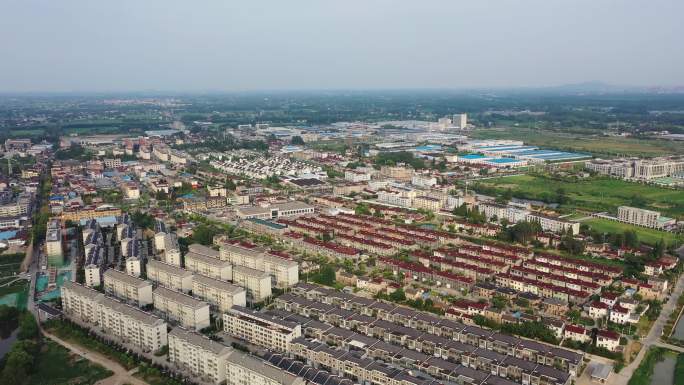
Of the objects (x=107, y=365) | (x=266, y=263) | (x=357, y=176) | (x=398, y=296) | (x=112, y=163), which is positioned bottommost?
(x=107, y=365)

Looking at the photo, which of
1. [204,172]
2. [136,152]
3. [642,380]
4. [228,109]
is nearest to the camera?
[642,380]

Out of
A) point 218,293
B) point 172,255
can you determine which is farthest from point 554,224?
point 172,255

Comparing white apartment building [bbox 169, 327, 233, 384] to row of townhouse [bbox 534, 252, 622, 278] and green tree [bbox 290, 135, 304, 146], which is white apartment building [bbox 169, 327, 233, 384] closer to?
row of townhouse [bbox 534, 252, 622, 278]

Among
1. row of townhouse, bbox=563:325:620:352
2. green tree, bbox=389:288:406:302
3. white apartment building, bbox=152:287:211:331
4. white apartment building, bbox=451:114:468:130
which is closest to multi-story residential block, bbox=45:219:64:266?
white apartment building, bbox=152:287:211:331

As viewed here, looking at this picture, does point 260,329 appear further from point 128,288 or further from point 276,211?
point 276,211

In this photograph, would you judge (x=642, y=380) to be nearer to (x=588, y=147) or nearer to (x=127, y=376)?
(x=127, y=376)

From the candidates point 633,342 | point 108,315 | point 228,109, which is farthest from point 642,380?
point 228,109

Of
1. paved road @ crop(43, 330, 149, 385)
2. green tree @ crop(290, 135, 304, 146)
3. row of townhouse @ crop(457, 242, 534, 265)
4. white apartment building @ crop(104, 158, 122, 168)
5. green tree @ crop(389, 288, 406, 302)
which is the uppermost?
green tree @ crop(290, 135, 304, 146)
